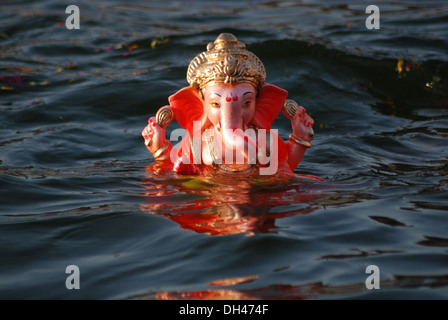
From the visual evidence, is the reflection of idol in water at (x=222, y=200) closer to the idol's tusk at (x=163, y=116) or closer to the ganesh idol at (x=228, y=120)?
the ganesh idol at (x=228, y=120)

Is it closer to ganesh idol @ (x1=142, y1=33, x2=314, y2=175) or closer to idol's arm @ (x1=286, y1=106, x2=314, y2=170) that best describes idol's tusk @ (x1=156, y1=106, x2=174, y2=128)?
ganesh idol @ (x1=142, y1=33, x2=314, y2=175)

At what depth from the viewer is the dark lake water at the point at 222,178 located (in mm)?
4535

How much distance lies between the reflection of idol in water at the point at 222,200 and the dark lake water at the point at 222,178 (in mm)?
19

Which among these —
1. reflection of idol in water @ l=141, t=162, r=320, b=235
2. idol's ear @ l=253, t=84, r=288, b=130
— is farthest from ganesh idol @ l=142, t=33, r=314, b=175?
reflection of idol in water @ l=141, t=162, r=320, b=235

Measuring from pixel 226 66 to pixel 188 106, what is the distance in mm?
619

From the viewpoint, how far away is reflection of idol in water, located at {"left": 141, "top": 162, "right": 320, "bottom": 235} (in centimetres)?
526

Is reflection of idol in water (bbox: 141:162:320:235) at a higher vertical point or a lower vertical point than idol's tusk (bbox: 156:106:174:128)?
lower

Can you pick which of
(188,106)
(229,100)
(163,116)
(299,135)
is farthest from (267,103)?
(163,116)

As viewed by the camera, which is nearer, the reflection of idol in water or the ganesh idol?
the reflection of idol in water

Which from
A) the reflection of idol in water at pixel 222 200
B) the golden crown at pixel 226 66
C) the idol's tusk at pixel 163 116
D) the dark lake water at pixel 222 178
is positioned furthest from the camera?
the idol's tusk at pixel 163 116

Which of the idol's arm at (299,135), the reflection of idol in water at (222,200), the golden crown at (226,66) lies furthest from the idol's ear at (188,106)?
the idol's arm at (299,135)

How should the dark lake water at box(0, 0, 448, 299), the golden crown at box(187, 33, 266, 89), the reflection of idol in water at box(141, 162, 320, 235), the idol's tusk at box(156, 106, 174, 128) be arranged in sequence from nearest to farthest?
the dark lake water at box(0, 0, 448, 299)
the reflection of idol in water at box(141, 162, 320, 235)
the golden crown at box(187, 33, 266, 89)
the idol's tusk at box(156, 106, 174, 128)

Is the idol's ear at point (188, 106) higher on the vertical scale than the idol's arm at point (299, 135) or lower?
higher

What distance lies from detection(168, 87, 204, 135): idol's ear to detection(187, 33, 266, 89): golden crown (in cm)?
11
